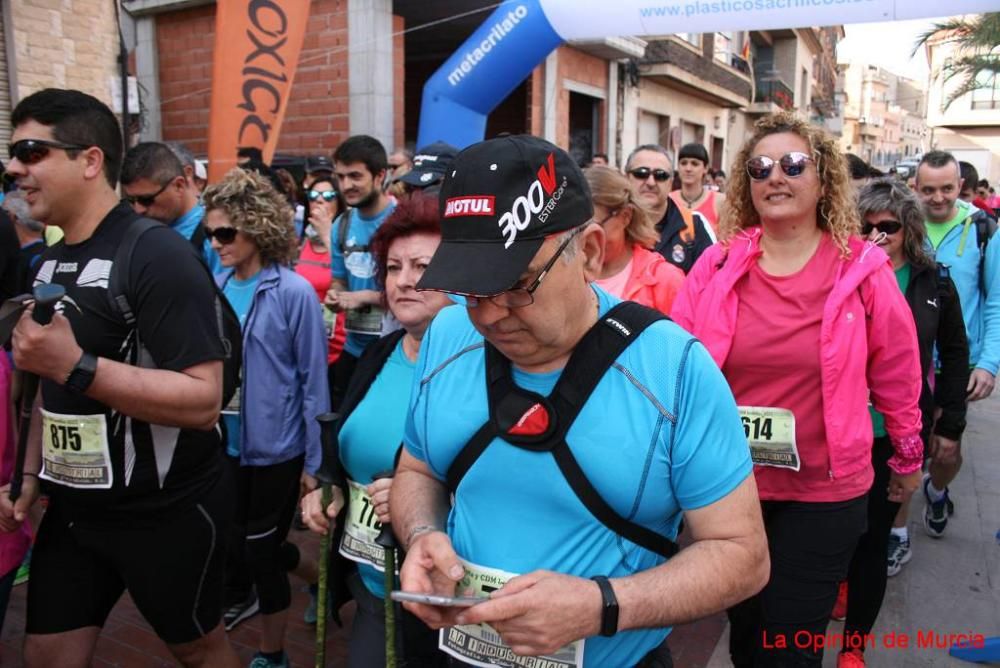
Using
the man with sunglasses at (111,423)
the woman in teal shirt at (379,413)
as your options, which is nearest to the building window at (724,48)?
the woman in teal shirt at (379,413)

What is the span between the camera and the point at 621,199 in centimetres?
343

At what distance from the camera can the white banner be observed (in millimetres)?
5227

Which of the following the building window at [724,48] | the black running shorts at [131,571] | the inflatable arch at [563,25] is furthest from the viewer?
the building window at [724,48]

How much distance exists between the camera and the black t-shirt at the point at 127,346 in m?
2.19

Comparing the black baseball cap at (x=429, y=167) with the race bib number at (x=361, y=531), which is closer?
the race bib number at (x=361, y=531)

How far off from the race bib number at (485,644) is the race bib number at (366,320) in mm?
2468

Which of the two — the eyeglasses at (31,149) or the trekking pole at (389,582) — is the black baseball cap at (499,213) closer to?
the trekking pole at (389,582)

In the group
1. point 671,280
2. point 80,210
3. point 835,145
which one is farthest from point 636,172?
point 80,210

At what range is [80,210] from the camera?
2.31 m

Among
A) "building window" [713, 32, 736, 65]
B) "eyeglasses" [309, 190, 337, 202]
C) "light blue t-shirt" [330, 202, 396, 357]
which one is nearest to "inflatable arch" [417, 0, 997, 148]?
"eyeglasses" [309, 190, 337, 202]

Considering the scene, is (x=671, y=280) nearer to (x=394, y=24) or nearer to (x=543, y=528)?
(x=543, y=528)

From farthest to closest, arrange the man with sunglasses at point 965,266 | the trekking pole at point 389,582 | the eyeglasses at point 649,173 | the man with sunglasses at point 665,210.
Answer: the eyeglasses at point 649,173 → the man with sunglasses at point 665,210 → the man with sunglasses at point 965,266 → the trekking pole at point 389,582

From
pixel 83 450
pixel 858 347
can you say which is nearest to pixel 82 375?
Result: pixel 83 450

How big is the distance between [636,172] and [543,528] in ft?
13.5
